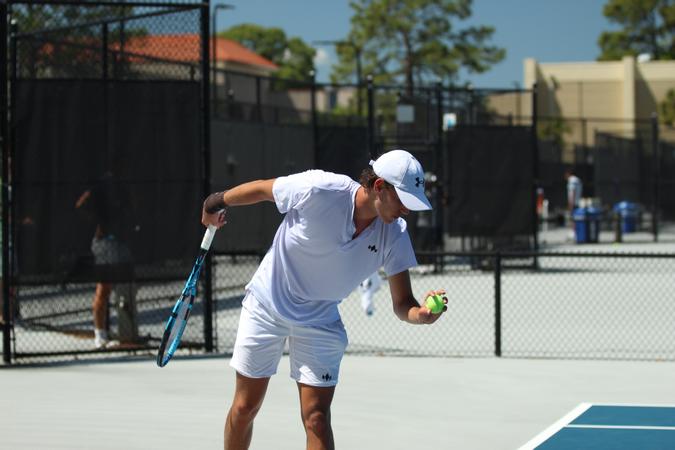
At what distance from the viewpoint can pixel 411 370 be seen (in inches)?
404

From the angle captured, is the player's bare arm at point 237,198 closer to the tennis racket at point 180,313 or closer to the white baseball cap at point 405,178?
the tennis racket at point 180,313

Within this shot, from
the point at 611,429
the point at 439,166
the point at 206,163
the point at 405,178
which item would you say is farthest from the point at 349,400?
the point at 439,166

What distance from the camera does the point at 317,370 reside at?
18.3 feet

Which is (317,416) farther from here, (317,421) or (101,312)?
(101,312)

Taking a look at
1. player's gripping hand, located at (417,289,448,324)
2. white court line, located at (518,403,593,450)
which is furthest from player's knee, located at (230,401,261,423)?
white court line, located at (518,403,593,450)

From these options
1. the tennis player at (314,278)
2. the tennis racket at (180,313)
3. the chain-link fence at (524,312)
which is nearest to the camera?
the tennis player at (314,278)

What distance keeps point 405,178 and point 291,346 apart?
1123 millimetres

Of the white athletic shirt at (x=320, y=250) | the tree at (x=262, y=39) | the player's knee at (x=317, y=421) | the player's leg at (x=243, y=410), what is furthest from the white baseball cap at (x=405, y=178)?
the tree at (x=262, y=39)

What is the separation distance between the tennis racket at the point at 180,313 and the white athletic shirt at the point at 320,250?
645 mm

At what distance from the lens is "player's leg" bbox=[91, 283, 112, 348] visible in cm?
1087

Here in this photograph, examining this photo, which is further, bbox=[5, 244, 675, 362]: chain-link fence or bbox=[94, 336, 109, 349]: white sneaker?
bbox=[5, 244, 675, 362]: chain-link fence

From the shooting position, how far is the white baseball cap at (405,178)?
5.06 meters

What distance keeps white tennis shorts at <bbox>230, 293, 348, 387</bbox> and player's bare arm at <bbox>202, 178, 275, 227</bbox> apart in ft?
1.60

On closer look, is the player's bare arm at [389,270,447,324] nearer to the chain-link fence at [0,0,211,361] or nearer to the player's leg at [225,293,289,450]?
the player's leg at [225,293,289,450]
